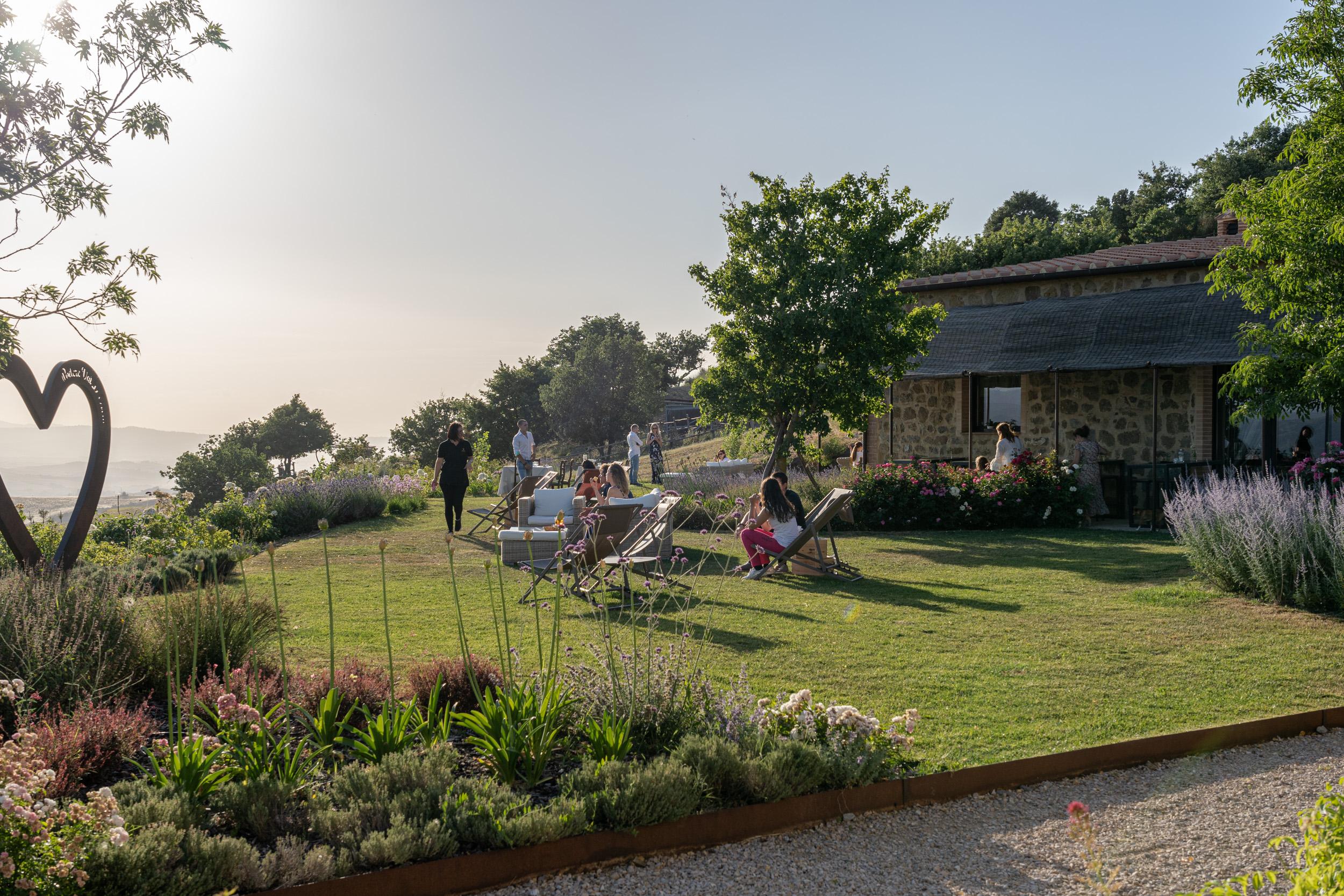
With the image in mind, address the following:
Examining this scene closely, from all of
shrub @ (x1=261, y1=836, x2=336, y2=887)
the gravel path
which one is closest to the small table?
the gravel path

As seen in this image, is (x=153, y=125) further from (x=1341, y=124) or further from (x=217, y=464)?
(x=217, y=464)

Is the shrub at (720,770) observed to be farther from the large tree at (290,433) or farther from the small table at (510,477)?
the large tree at (290,433)

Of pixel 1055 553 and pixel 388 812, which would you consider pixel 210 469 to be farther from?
pixel 388 812

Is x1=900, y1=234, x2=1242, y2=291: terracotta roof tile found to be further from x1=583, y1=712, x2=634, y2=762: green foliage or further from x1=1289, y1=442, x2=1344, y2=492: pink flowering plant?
x1=583, y1=712, x2=634, y2=762: green foliage

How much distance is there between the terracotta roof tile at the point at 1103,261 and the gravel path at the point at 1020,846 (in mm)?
15021

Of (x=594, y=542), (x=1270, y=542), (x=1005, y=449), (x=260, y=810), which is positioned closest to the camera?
(x=260, y=810)

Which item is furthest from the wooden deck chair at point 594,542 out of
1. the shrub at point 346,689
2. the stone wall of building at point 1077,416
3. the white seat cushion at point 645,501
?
the stone wall of building at point 1077,416

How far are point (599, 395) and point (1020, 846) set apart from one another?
5306cm

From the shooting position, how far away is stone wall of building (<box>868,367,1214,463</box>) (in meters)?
16.2

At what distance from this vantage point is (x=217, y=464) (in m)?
52.8

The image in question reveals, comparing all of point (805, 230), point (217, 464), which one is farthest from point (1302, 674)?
point (217, 464)

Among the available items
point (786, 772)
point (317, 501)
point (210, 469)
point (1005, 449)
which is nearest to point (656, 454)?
point (317, 501)

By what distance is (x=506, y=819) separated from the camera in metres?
3.27

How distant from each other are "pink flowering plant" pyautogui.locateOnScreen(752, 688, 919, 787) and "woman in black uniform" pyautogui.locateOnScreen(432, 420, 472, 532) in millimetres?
9630
